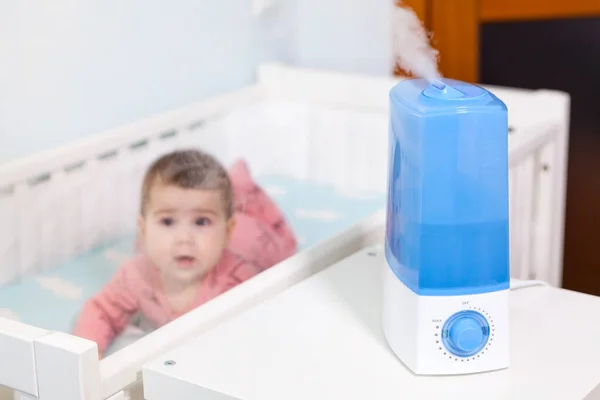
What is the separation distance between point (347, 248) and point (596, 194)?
135 cm

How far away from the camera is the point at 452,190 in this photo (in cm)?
74

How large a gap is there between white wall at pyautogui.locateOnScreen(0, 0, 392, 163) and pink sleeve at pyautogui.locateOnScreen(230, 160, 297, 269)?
0.78ft

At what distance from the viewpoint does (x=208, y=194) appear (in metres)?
1.28

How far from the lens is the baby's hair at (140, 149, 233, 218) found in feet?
4.18

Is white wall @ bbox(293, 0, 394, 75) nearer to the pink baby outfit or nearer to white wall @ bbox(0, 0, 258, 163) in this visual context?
white wall @ bbox(0, 0, 258, 163)

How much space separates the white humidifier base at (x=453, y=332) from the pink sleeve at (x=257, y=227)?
0.63m

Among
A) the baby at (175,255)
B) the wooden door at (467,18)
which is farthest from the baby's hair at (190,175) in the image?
the wooden door at (467,18)

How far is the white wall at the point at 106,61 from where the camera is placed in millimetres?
1381

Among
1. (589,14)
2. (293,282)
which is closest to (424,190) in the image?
(293,282)

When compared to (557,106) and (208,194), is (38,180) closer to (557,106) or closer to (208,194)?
(208,194)

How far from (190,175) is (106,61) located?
354 mm

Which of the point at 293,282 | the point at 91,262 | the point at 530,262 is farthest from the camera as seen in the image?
the point at 530,262

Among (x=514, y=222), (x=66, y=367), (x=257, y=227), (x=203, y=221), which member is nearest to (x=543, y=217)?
(x=514, y=222)

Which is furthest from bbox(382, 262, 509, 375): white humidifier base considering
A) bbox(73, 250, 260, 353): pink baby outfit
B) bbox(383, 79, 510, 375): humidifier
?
bbox(73, 250, 260, 353): pink baby outfit
